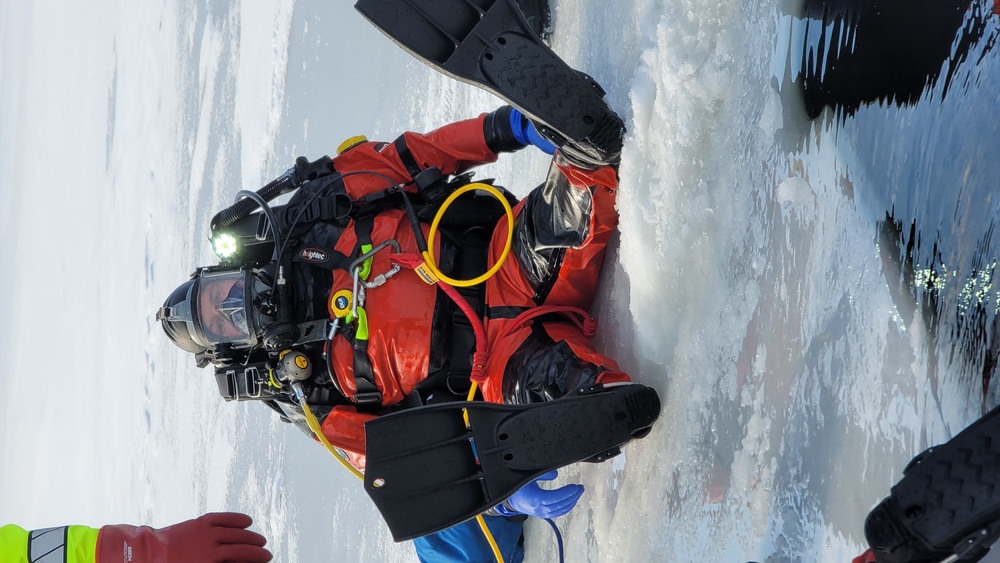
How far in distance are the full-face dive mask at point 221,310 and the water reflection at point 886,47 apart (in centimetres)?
132

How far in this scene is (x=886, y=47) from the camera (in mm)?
1128

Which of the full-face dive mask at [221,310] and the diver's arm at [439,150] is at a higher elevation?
the diver's arm at [439,150]

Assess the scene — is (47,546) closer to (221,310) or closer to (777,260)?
(221,310)

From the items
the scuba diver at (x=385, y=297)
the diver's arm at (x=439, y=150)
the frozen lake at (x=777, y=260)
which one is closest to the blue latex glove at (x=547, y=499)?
the scuba diver at (x=385, y=297)

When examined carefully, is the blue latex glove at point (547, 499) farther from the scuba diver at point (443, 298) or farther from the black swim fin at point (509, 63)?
the black swim fin at point (509, 63)

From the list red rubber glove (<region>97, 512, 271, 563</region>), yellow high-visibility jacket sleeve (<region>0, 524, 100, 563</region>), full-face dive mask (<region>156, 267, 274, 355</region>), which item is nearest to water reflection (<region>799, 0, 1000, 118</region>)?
full-face dive mask (<region>156, 267, 274, 355</region>)

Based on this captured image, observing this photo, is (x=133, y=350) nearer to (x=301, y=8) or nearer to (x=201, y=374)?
(x=201, y=374)

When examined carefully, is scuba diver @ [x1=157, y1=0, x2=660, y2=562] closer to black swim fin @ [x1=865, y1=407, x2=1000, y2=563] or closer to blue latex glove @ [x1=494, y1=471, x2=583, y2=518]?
blue latex glove @ [x1=494, y1=471, x2=583, y2=518]

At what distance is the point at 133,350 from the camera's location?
227 inches

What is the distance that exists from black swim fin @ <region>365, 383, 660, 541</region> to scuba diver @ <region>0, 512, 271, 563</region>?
52 centimetres

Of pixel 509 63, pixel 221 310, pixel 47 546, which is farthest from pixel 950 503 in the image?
pixel 47 546

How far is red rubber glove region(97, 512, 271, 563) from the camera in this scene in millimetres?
1874

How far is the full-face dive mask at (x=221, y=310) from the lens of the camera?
6.60 feet

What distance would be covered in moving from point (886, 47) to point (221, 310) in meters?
1.57
